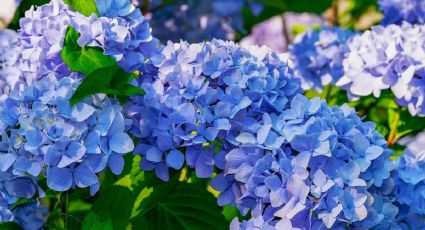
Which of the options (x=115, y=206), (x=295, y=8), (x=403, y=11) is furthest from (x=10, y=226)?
(x=295, y=8)

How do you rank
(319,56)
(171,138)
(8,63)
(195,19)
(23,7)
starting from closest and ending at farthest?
(171,138)
(8,63)
(23,7)
(319,56)
(195,19)

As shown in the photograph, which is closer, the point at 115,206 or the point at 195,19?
the point at 115,206

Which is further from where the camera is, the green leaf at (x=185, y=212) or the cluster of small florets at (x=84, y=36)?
the green leaf at (x=185, y=212)

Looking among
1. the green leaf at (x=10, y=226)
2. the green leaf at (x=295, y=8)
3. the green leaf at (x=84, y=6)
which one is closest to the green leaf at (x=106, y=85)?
the green leaf at (x=84, y=6)

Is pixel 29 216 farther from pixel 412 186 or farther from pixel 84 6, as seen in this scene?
pixel 412 186

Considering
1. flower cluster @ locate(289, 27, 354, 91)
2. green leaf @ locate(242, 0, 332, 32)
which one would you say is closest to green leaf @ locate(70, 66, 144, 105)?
flower cluster @ locate(289, 27, 354, 91)

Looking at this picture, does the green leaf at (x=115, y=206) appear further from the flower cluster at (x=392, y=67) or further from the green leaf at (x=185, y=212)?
the flower cluster at (x=392, y=67)
